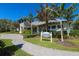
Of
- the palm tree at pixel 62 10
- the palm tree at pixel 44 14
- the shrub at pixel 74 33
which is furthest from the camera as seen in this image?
the shrub at pixel 74 33

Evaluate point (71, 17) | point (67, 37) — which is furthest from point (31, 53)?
point (71, 17)

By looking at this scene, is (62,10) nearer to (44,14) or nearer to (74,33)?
(44,14)

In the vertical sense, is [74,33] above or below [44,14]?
below

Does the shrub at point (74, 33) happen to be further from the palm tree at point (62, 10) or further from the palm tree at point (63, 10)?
the palm tree at point (62, 10)

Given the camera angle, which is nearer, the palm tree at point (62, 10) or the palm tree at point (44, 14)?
the palm tree at point (62, 10)

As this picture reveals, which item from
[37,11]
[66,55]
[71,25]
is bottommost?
[66,55]

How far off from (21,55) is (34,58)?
31.5 inches

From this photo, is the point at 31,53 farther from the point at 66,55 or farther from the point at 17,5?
the point at 17,5

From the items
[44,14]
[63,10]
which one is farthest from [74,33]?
[44,14]

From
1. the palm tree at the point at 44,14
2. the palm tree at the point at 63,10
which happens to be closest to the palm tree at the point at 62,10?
the palm tree at the point at 63,10

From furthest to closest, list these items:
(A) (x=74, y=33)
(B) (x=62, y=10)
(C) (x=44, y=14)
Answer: (C) (x=44, y=14), (A) (x=74, y=33), (B) (x=62, y=10)

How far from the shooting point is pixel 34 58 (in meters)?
8.82

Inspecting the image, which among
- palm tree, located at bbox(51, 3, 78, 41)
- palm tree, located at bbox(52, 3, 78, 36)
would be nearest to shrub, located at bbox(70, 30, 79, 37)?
palm tree, located at bbox(52, 3, 78, 36)

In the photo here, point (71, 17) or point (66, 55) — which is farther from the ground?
point (71, 17)
